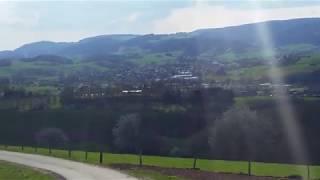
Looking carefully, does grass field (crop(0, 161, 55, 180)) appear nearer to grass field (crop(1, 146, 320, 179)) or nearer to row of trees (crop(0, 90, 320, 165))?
grass field (crop(1, 146, 320, 179))

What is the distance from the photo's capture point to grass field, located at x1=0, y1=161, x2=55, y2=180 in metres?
31.7

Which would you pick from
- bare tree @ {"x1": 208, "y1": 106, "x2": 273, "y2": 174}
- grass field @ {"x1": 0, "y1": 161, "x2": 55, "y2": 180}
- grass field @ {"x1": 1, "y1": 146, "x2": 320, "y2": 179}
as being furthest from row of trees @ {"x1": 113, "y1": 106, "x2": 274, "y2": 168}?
grass field @ {"x1": 0, "y1": 161, "x2": 55, "y2": 180}

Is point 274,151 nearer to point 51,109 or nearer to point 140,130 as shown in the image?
point 140,130

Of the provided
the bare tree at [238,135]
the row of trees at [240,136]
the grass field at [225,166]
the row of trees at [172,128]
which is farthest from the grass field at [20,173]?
the row of trees at [172,128]

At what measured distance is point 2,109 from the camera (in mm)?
115312

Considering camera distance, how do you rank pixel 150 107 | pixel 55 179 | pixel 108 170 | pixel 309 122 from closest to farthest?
pixel 55 179
pixel 108 170
pixel 309 122
pixel 150 107

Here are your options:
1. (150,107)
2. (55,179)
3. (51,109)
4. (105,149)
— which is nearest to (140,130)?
(105,149)

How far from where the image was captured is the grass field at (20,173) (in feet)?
104

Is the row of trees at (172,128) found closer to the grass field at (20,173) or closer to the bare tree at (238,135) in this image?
the bare tree at (238,135)

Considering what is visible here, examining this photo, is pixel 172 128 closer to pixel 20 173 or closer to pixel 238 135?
pixel 238 135

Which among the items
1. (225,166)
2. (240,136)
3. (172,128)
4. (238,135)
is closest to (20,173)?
(225,166)

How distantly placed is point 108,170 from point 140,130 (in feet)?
144

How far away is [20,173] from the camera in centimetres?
3366

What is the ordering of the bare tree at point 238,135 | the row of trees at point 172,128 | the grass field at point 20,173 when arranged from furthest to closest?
the row of trees at point 172,128
the bare tree at point 238,135
the grass field at point 20,173
